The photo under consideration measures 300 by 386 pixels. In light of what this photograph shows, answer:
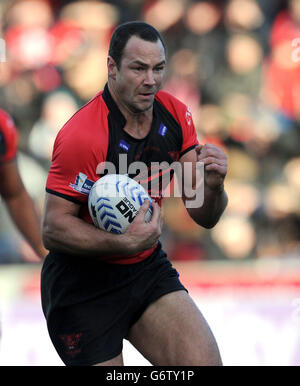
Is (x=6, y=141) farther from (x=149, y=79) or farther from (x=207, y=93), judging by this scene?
(x=207, y=93)

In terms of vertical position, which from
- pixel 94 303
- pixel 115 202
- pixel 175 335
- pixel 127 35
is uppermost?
pixel 127 35

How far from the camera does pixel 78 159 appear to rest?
10.8 feet

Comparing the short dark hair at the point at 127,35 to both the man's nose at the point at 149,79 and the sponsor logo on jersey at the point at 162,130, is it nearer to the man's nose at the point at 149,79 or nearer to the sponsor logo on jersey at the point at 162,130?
the man's nose at the point at 149,79

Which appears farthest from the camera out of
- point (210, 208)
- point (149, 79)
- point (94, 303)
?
point (210, 208)

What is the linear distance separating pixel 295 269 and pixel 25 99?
3271mm

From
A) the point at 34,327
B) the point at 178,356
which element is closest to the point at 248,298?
the point at 34,327

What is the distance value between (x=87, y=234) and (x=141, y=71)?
82cm

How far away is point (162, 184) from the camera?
144 inches

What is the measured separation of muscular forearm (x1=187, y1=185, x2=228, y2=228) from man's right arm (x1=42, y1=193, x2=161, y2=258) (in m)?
0.37

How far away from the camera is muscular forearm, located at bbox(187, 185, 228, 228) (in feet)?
11.8

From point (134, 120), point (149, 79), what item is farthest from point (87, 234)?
point (149, 79)

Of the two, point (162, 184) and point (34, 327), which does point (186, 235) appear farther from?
point (162, 184)

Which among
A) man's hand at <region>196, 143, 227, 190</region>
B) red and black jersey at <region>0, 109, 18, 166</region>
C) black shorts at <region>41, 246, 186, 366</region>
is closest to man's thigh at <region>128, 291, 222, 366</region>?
black shorts at <region>41, 246, 186, 366</region>

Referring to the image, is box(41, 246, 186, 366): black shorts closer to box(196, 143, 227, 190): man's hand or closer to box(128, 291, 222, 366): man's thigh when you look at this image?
box(128, 291, 222, 366): man's thigh
